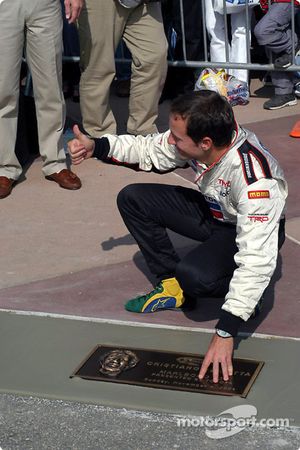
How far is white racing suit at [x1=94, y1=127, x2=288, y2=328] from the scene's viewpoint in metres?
4.08

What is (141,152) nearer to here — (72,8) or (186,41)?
(72,8)

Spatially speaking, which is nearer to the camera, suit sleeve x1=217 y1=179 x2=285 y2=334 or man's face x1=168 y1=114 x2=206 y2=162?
suit sleeve x1=217 y1=179 x2=285 y2=334

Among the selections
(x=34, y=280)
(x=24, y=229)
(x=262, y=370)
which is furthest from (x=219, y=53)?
(x=262, y=370)

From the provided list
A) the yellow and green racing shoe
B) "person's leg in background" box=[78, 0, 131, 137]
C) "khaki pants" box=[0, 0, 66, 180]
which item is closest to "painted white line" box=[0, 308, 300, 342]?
the yellow and green racing shoe

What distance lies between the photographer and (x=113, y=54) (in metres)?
7.02

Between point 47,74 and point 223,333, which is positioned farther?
point 47,74

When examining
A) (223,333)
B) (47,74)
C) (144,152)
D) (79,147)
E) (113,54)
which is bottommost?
(223,333)

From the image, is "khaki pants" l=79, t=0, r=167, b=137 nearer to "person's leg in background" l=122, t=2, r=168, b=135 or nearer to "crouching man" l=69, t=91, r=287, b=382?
"person's leg in background" l=122, t=2, r=168, b=135

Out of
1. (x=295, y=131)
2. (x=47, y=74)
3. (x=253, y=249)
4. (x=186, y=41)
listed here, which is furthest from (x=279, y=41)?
(x=253, y=249)

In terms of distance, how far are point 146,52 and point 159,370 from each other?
3368mm

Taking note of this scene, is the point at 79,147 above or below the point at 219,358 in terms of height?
above

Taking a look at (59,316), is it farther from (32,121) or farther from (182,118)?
(32,121)

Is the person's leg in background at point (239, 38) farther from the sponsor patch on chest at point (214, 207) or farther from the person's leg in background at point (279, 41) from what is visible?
the sponsor patch on chest at point (214, 207)

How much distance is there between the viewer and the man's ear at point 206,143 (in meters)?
4.31
